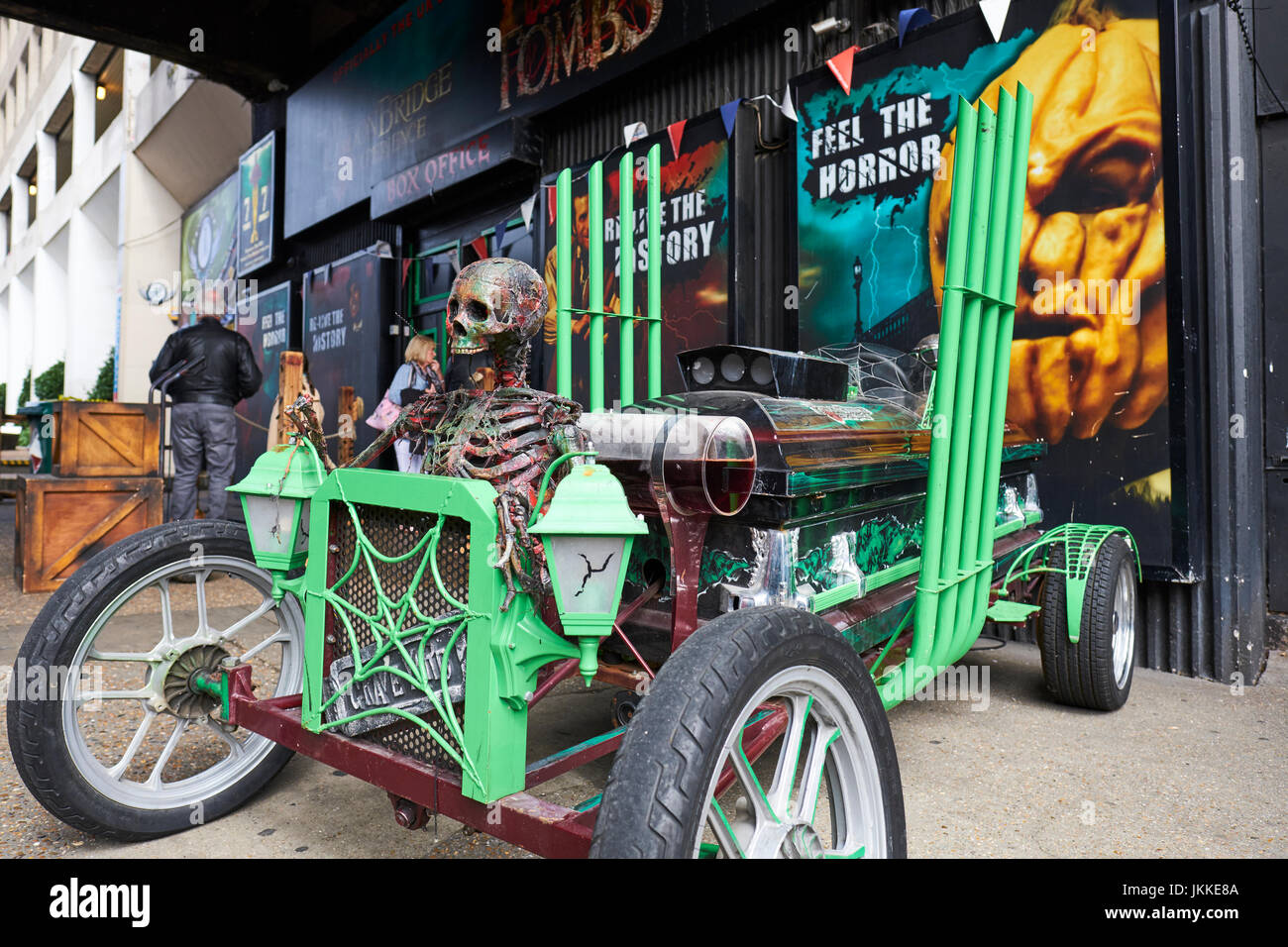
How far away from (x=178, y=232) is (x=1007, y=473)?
1851 centimetres

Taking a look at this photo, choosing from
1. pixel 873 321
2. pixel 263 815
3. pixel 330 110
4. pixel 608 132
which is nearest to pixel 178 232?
pixel 330 110

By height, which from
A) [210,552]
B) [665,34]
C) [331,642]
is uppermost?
[665,34]

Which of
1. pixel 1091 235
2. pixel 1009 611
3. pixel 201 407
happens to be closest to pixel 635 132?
pixel 1091 235

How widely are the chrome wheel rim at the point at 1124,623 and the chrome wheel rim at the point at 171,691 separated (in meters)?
3.05

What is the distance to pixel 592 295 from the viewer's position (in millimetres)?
2908

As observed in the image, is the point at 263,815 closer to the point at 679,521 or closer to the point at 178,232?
the point at 679,521

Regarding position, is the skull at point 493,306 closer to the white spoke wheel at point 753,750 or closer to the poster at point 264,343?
the white spoke wheel at point 753,750

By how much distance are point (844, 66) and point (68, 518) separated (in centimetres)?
585

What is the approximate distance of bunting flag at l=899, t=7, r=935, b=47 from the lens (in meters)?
4.55

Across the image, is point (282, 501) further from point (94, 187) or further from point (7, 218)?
point (7, 218)

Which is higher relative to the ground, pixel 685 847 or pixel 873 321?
A: pixel 873 321

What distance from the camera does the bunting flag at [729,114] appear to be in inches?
213

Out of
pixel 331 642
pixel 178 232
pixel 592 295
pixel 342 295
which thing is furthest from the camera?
pixel 178 232
